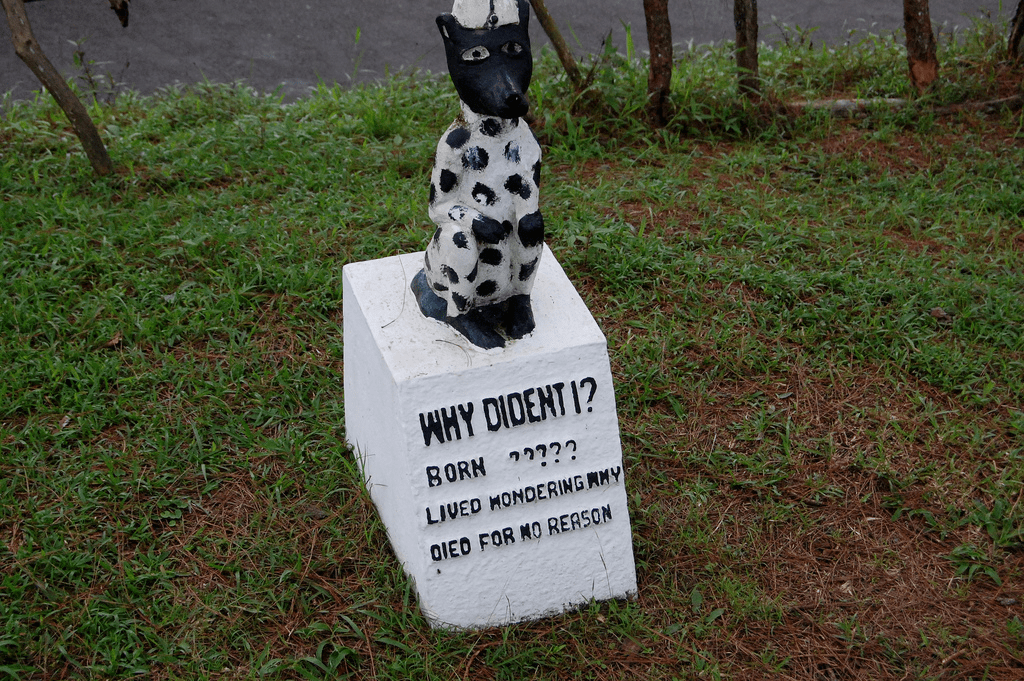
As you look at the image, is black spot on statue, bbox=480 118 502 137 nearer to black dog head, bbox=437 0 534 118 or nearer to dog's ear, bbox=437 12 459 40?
black dog head, bbox=437 0 534 118

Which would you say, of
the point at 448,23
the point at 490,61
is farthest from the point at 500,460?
the point at 448,23

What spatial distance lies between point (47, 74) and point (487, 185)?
302cm

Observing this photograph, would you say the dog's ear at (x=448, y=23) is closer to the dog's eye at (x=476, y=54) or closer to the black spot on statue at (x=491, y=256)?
the dog's eye at (x=476, y=54)

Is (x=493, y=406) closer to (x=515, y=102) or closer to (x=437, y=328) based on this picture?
Result: (x=437, y=328)

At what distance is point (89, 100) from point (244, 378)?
3.04 meters

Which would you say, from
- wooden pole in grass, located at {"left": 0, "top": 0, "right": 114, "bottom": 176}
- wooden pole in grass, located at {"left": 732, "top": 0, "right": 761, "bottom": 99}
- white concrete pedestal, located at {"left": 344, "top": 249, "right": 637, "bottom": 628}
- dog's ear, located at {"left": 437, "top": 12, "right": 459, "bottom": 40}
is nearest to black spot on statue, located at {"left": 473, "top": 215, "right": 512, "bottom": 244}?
white concrete pedestal, located at {"left": 344, "top": 249, "right": 637, "bottom": 628}

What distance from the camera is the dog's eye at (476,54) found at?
2.69 metres

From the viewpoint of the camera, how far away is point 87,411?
151 inches

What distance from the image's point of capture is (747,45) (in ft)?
18.6

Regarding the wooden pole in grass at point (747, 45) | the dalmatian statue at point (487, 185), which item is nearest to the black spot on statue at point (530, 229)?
the dalmatian statue at point (487, 185)

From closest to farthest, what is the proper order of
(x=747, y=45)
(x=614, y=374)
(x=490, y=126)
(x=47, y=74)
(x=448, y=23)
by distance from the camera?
(x=448, y=23) < (x=490, y=126) < (x=614, y=374) < (x=47, y=74) < (x=747, y=45)

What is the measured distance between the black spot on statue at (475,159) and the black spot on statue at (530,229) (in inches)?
7.8

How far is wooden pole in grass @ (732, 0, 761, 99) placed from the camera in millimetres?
5582

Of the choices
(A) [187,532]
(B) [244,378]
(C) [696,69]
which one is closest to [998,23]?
(C) [696,69]
